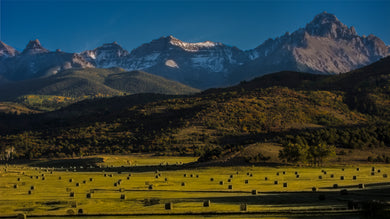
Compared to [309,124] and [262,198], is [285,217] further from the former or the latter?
[309,124]

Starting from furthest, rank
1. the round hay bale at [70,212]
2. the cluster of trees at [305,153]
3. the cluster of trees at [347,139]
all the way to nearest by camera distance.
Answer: the cluster of trees at [347,139]
the cluster of trees at [305,153]
the round hay bale at [70,212]

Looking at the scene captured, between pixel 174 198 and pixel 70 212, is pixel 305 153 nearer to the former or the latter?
pixel 174 198

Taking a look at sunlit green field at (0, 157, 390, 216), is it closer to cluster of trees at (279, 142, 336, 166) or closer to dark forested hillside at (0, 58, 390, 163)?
cluster of trees at (279, 142, 336, 166)

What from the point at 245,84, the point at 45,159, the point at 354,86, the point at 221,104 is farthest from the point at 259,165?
the point at 245,84

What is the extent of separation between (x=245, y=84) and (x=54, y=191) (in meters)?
163

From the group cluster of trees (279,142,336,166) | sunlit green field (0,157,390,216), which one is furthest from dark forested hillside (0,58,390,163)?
sunlit green field (0,157,390,216)

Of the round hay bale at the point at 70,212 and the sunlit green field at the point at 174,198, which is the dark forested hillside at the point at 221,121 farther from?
the round hay bale at the point at 70,212

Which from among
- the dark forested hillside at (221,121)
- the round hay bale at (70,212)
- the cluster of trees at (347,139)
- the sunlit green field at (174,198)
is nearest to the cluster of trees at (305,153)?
the cluster of trees at (347,139)

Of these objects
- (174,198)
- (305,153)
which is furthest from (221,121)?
(174,198)

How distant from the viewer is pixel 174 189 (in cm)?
3931

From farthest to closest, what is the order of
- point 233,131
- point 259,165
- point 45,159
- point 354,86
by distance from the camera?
point 354,86, point 233,131, point 45,159, point 259,165

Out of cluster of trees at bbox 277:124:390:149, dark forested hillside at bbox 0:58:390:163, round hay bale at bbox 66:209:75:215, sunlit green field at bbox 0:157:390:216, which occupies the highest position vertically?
dark forested hillside at bbox 0:58:390:163

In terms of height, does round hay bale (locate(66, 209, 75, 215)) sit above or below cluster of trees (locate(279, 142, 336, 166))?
below

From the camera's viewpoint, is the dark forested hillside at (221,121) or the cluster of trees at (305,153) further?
the dark forested hillside at (221,121)
